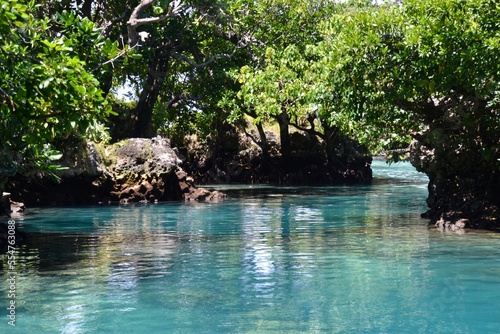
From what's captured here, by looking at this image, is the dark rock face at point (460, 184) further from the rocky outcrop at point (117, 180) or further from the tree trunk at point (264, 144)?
the tree trunk at point (264, 144)

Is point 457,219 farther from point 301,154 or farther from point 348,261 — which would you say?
point 301,154

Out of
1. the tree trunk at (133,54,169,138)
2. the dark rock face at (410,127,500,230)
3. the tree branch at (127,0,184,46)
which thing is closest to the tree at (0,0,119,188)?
the dark rock face at (410,127,500,230)

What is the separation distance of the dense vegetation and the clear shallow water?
2.38 meters

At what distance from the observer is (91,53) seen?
45.8ft

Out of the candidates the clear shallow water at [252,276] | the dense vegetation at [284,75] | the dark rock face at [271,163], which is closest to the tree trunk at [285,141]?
the dense vegetation at [284,75]

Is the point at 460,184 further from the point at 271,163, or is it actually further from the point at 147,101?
the point at 271,163

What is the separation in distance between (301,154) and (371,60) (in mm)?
26298

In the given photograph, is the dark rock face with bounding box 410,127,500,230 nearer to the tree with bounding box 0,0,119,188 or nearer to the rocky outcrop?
the tree with bounding box 0,0,119,188

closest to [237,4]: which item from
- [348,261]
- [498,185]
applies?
[498,185]

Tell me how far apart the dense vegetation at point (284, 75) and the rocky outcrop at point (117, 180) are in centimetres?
102

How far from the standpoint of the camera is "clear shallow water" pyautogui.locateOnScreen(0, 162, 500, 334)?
10844mm

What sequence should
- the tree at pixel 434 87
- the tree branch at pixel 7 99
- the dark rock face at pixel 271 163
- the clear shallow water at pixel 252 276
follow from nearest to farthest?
1. the clear shallow water at pixel 252 276
2. the tree branch at pixel 7 99
3. the tree at pixel 434 87
4. the dark rock face at pixel 271 163

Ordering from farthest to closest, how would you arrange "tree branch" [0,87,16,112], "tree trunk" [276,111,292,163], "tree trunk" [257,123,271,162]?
1. "tree trunk" [257,123,271,162]
2. "tree trunk" [276,111,292,163]
3. "tree branch" [0,87,16,112]

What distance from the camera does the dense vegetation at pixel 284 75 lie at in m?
12.4
